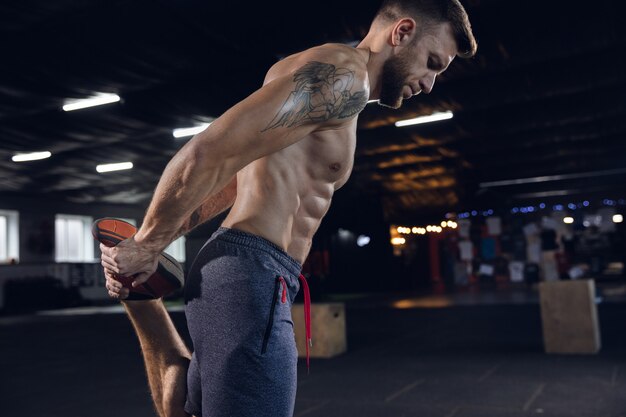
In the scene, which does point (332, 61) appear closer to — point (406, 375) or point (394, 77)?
point (394, 77)

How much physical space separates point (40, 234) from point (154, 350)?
1598cm

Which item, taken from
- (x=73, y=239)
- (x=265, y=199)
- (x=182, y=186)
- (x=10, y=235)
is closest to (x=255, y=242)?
(x=265, y=199)

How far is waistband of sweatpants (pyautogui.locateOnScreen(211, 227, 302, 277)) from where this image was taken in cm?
126

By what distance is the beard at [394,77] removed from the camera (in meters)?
1.40

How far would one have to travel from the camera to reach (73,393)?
443 centimetres

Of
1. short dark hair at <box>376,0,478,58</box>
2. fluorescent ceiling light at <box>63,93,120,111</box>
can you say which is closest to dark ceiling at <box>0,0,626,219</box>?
fluorescent ceiling light at <box>63,93,120,111</box>

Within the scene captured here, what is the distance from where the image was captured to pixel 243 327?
3.97 ft

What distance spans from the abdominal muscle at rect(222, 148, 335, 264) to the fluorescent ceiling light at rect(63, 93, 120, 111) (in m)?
6.38

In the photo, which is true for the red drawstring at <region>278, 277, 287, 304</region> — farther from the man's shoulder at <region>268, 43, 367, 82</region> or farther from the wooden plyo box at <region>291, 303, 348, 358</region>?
the wooden plyo box at <region>291, 303, 348, 358</region>

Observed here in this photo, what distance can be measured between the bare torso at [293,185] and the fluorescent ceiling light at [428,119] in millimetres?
7603

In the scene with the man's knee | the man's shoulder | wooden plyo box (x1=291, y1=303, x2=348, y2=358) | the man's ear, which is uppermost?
the man's ear

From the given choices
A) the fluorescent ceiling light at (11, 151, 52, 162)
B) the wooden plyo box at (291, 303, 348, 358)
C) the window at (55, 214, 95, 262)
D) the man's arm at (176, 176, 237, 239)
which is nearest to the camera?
the man's arm at (176, 176, 237, 239)

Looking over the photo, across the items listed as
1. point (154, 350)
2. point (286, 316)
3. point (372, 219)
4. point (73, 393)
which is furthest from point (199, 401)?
point (372, 219)

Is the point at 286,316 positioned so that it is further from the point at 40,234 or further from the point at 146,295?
the point at 40,234
